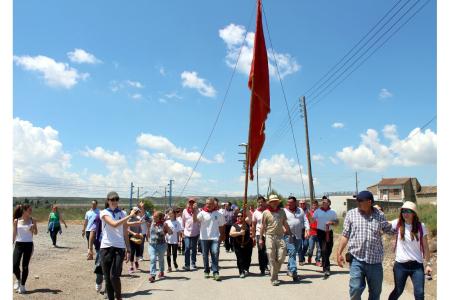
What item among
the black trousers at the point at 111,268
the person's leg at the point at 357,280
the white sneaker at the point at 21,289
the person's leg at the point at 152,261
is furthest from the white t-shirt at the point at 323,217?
the white sneaker at the point at 21,289

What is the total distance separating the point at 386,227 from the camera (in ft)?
21.0

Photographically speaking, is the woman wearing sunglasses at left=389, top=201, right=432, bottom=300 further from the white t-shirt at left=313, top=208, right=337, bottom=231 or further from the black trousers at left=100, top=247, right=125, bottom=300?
the white t-shirt at left=313, top=208, right=337, bottom=231

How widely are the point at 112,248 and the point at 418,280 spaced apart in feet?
15.1

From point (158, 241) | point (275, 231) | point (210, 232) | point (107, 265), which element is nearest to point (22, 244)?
point (107, 265)

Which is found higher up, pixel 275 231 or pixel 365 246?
pixel 365 246

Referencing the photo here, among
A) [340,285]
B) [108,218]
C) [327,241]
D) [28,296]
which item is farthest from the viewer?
[327,241]

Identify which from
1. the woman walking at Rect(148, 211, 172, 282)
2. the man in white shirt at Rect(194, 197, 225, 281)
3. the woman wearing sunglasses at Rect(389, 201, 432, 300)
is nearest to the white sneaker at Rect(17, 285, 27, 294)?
the woman walking at Rect(148, 211, 172, 282)

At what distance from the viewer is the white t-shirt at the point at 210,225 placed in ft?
36.1

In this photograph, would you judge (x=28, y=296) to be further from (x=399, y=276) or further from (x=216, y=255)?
(x=399, y=276)

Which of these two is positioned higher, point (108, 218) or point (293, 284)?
point (108, 218)

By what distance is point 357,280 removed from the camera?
611cm

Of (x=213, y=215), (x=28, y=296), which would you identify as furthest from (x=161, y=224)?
(x=28, y=296)

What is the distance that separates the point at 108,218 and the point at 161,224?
4062mm

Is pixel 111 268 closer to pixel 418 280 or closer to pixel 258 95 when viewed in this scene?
pixel 418 280
